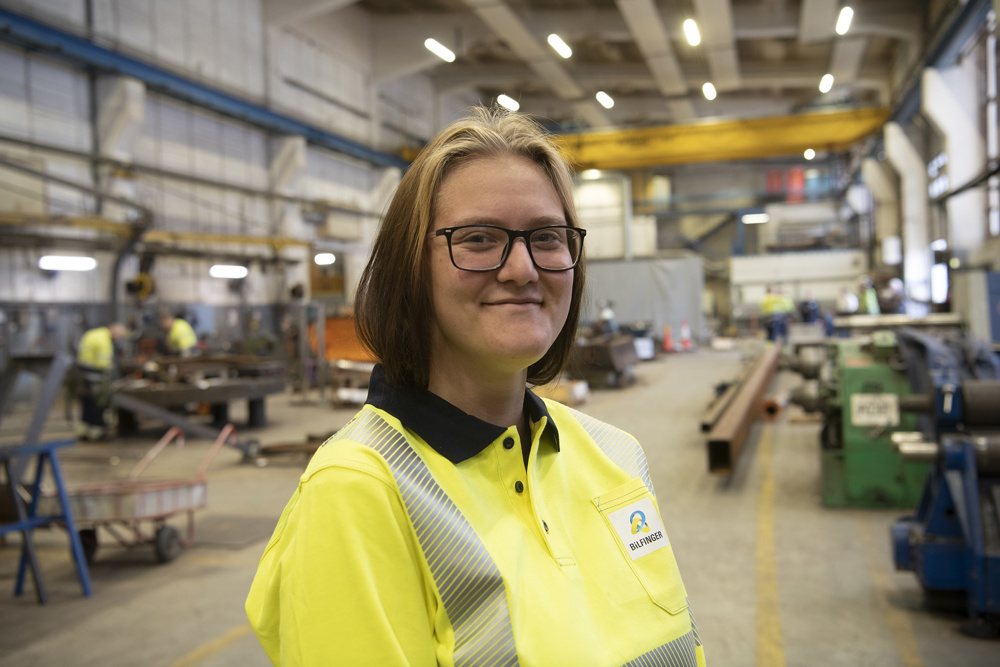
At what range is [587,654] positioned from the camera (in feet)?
3.23

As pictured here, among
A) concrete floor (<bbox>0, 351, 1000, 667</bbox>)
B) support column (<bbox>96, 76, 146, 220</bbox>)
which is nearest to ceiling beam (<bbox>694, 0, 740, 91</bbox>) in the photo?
concrete floor (<bbox>0, 351, 1000, 667</bbox>)

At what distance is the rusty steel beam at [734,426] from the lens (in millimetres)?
6270

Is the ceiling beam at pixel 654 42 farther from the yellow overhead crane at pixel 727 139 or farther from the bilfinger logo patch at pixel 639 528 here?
the bilfinger logo patch at pixel 639 528

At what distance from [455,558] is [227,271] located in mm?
17272

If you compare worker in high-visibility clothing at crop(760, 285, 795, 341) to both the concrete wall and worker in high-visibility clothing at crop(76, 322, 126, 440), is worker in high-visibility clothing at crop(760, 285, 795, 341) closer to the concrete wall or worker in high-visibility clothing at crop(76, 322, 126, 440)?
the concrete wall

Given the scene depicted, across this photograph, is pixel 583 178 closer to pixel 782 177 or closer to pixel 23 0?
pixel 782 177

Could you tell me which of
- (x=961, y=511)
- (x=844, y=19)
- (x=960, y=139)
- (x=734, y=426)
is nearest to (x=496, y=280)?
(x=961, y=511)

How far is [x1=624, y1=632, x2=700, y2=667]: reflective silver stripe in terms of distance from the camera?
3.59ft

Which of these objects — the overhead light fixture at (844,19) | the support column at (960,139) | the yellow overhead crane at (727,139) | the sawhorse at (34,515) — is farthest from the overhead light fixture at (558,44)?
the sawhorse at (34,515)

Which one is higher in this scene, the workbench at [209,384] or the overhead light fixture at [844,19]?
the overhead light fixture at [844,19]

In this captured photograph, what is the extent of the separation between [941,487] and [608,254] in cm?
2200

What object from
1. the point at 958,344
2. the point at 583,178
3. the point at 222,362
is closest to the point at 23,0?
the point at 222,362

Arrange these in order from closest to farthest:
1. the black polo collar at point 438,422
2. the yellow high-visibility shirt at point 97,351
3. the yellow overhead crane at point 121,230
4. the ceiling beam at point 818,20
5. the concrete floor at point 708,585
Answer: the black polo collar at point 438,422 < the concrete floor at point 708,585 < the yellow high-visibility shirt at point 97,351 < the yellow overhead crane at point 121,230 < the ceiling beam at point 818,20

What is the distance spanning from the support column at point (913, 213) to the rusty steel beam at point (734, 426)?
7.62 metres
